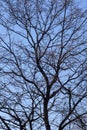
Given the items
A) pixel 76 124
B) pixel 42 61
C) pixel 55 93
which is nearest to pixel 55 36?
pixel 42 61

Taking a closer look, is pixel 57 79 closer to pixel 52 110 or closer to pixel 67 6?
pixel 52 110

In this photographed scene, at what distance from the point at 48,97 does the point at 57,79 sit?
636mm

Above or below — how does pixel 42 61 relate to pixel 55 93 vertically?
above

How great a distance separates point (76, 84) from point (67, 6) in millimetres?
2512

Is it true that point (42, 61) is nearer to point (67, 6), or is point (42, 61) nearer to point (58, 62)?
point (58, 62)

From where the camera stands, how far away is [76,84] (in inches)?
581

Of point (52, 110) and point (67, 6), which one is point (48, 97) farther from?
point (67, 6)

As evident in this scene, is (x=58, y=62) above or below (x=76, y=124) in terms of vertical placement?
above

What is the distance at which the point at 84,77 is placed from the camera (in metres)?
14.8

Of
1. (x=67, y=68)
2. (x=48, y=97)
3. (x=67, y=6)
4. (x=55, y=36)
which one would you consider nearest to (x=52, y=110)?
(x=48, y=97)

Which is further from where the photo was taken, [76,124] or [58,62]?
[76,124]

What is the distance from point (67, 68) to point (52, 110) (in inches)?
53.9

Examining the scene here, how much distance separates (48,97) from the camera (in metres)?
14.5

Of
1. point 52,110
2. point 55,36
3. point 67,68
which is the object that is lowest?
point 52,110
